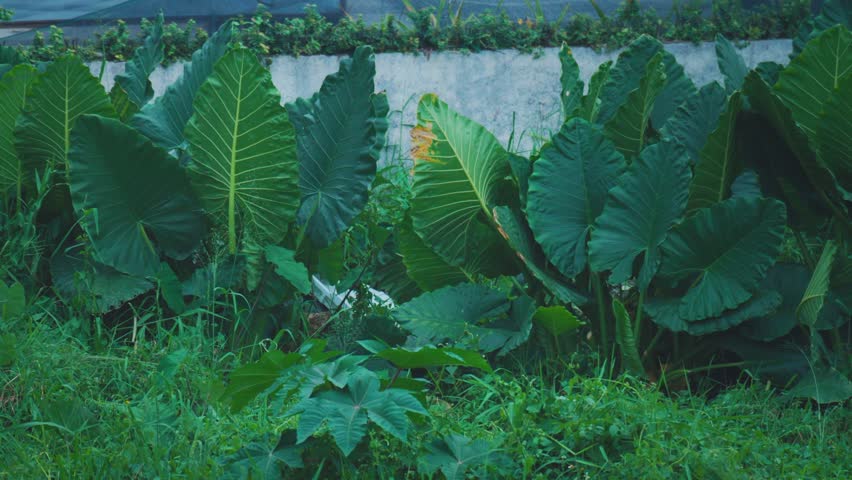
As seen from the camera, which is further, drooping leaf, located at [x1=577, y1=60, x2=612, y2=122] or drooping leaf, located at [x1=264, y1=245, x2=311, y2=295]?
drooping leaf, located at [x1=577, y1=60, x2=612, y2=122]

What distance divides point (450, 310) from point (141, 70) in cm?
189

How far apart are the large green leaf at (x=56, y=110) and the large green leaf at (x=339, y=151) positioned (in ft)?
2.73

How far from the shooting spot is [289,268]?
11.7ft

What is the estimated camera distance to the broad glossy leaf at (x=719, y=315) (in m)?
3.22

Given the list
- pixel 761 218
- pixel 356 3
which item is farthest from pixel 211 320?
pixel 356 3

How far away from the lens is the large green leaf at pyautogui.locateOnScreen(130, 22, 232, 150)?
3.84 m

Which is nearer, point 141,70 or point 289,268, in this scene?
point 289,268

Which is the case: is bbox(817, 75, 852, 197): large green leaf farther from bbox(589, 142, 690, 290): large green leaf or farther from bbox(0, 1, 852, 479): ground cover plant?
bbox(589, 142, 690, 290): large green leaf

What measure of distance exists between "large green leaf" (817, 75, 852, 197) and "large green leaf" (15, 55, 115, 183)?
9.00 feet


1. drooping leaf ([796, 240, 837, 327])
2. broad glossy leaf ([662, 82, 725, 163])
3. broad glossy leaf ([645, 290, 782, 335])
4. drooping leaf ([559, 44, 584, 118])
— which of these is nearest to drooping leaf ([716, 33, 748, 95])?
broad glossy leaf ([662, 82, 725, 163])

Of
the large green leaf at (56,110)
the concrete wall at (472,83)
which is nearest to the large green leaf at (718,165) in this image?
the large green leaf at (56,110)

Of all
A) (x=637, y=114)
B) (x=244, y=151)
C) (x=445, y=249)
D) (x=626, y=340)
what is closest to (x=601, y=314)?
(x=626, y=340)

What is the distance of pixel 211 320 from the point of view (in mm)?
3693

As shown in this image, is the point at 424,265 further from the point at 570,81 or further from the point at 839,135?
the point at 839,135
